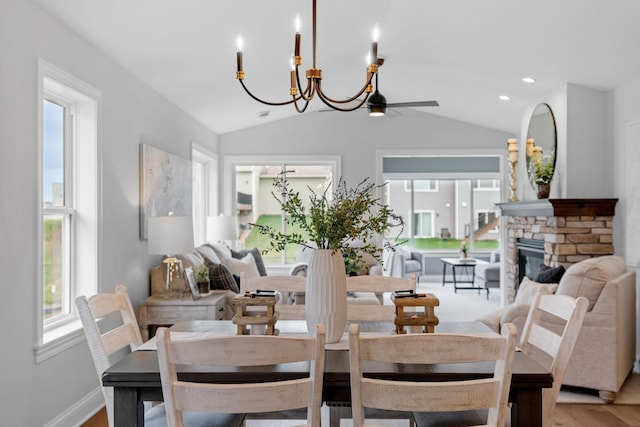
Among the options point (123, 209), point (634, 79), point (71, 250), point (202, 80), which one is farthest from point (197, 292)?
point (634, 79)

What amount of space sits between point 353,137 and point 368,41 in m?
3.13

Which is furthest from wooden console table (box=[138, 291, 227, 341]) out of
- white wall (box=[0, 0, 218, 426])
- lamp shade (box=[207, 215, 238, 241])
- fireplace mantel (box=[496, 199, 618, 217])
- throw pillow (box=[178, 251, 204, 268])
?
fireplace mantel (box=[496, 199, 618, 217])

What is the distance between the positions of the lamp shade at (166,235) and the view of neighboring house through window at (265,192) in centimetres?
422

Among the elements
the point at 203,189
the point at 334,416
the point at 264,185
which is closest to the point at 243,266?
the point at 203,189

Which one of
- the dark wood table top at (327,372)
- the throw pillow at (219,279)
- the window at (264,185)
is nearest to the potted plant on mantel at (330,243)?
the dark wood table top at (327,372)

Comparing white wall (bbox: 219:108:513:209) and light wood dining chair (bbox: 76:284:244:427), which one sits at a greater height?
white wall (bbox: 219:108:513:209)

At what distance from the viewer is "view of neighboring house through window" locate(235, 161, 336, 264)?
9.05 m

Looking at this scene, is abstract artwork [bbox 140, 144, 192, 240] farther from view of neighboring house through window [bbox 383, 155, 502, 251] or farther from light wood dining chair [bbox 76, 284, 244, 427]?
view of neighboring house through window [bbox 383, 155, 502, 251]

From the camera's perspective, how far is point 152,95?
5355mm

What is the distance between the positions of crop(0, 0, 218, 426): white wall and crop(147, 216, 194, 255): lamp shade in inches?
8.6

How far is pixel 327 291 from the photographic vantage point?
2.24 meters

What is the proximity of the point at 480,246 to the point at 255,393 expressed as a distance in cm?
998

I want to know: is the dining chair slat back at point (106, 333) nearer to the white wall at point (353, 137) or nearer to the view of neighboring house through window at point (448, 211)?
the white wall at point (353, 137)

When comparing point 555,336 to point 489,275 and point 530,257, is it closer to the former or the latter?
point 530,257
